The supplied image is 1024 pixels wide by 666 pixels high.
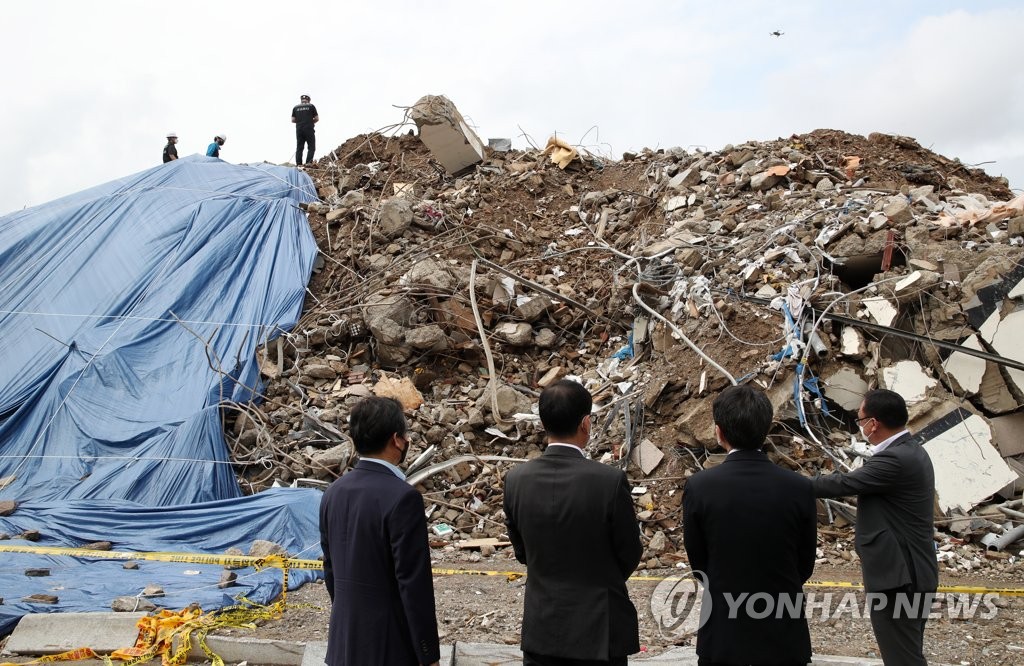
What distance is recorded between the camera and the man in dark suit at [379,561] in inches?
91.0

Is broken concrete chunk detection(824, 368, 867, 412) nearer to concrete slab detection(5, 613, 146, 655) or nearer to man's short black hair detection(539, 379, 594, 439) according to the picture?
man's short black hair detection(539, 379, 594, 439)

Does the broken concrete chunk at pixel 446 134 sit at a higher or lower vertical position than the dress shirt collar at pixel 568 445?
higher

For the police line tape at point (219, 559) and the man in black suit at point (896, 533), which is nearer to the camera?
the man in black suit at point (896, 533)

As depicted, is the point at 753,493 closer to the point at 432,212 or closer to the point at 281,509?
the point at 281,509

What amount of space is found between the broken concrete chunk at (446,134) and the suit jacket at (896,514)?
30.8ft

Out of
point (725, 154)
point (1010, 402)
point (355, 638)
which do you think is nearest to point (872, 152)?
point (725, 154)

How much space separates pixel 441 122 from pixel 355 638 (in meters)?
9.74

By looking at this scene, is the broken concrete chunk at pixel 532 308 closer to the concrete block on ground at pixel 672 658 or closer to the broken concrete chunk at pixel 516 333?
the broken concrete chunk at pixel 516 333

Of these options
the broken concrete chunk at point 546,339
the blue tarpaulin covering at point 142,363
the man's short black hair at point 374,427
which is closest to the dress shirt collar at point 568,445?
the man's short black hair at point 374,427

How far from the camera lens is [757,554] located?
2.27 metres

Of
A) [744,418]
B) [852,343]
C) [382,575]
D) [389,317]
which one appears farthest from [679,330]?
[382,575]

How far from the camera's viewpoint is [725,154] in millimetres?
10719

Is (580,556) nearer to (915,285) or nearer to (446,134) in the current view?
(915,285)

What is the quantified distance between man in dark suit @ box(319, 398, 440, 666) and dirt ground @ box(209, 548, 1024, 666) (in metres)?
1.85
